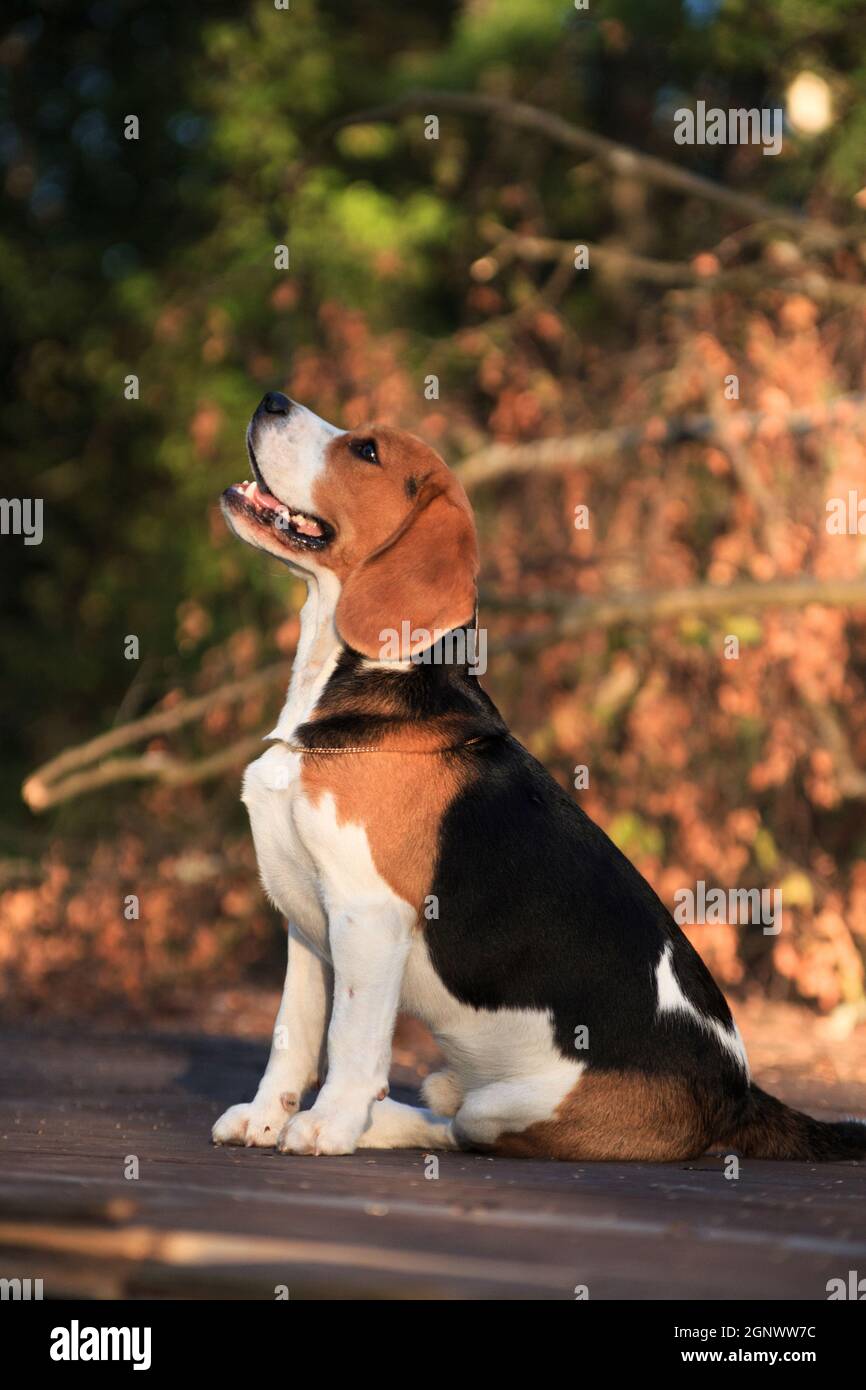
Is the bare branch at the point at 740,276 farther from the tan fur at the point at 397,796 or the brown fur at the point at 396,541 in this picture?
the tan fur at the point at 397,796

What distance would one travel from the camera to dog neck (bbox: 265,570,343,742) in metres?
4.95

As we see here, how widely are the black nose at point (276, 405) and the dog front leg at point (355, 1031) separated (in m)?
1.46

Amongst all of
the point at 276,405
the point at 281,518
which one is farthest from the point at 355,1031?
the point at 276,405

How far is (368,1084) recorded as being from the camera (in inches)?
178

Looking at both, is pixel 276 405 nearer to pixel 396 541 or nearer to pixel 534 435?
pixel 396 541

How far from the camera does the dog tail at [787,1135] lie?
4844 mm

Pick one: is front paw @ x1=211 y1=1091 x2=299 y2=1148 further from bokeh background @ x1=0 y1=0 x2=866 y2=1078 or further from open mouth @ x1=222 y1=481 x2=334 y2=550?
bokeh background @ x1=0 y1=0 x2=866 y2=1078

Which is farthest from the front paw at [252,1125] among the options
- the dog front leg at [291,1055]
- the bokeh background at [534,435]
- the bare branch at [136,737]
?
the bare branch at [136,737]

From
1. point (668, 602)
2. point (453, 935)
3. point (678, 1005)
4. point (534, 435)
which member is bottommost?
point (678, 1005)

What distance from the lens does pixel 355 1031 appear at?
4496 mm

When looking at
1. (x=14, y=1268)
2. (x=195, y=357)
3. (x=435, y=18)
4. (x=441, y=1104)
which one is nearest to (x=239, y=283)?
(x=195, y=357)

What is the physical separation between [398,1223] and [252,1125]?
1.33m

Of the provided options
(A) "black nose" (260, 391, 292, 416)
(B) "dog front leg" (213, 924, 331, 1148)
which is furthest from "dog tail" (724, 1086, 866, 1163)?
(A) "black nose" (260, 391, 292, 416)

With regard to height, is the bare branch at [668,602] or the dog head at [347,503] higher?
the bare branch at [668,602]
